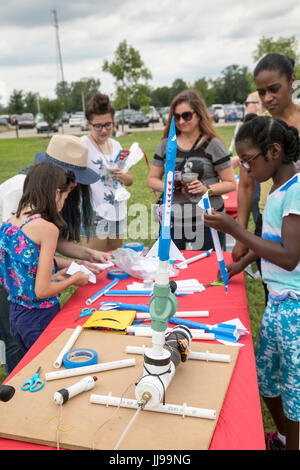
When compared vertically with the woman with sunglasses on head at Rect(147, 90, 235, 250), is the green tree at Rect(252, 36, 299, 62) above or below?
above

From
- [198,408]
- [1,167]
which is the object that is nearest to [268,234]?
[198,408]

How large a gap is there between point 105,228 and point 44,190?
1457mm

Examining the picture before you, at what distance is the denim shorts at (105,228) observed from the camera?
3.29 meters

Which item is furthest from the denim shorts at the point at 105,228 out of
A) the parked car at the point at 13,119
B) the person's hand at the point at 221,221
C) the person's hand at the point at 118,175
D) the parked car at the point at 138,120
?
the parked car at the point at 13,119

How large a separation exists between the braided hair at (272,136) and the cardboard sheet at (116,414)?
2.87ft

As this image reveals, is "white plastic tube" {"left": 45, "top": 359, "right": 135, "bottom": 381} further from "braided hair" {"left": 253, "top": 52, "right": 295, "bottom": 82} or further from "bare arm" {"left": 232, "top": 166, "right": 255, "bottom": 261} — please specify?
"braided hair" {"left": 253, "top": 52, "right": 295, "bottom": 82}

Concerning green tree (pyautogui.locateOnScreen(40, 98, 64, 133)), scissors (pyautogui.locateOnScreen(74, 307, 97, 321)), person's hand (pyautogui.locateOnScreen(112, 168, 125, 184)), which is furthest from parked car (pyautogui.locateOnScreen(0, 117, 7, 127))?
scissors (pyautogui.locateOnScreen(74, 307, 97, 321))

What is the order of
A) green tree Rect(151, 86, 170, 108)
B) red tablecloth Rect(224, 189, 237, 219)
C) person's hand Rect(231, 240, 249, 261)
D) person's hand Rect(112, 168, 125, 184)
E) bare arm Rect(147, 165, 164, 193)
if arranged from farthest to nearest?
green tree Rect(151, 86, 170, 108)
red tablecloth Rect(224, 189, 237, 219)
person's hand Rect(112, 168, 125, 184)
bare arm Rect(147, 165, 164, 193)
person's hand Rect(231, 240, 249, 261)

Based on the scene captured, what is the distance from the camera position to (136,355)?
1.39 m

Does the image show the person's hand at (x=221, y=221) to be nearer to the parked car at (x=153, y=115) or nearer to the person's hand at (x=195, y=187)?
the person's hand at (x=195, y=187)

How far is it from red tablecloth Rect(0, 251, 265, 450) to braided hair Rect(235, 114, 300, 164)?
70 cm

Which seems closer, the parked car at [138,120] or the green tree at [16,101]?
the parked car at [138,120]

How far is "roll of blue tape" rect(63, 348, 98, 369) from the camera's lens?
1321 mm
